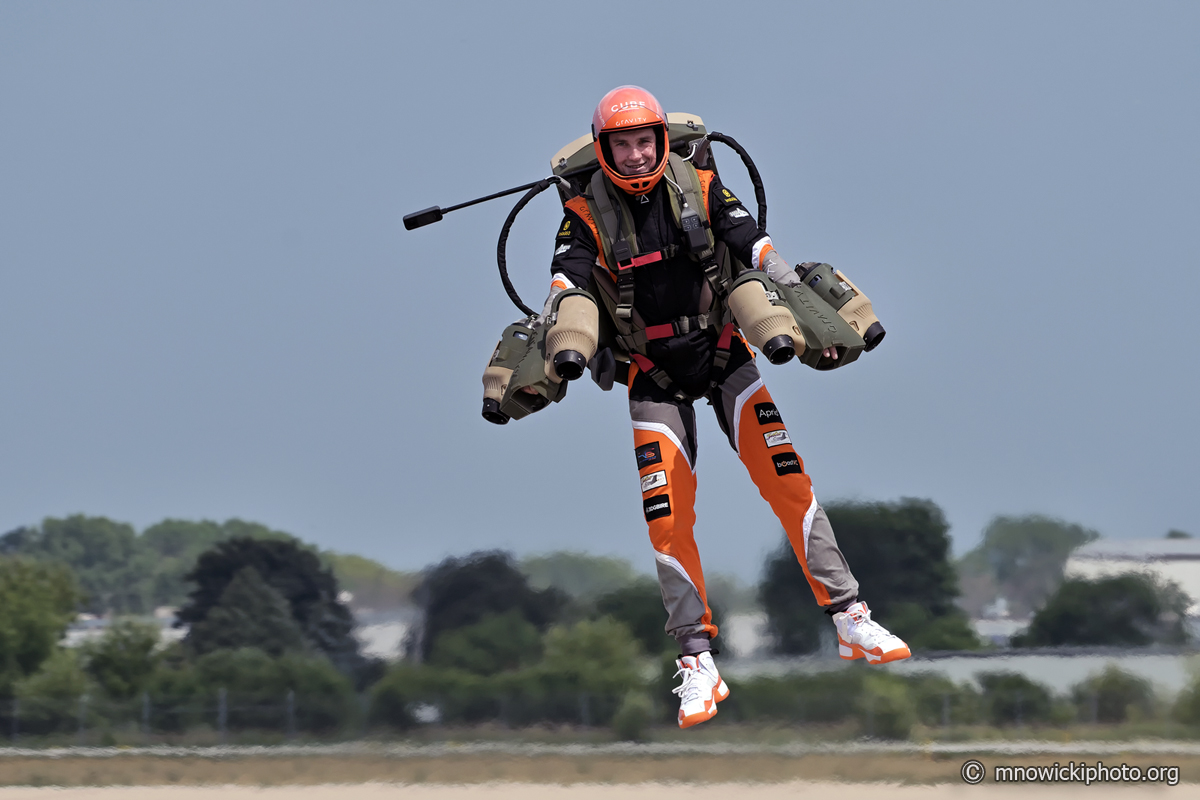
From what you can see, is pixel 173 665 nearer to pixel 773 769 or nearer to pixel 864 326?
pixel 773 769

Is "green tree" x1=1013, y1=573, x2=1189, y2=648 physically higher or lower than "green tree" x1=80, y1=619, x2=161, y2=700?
lower

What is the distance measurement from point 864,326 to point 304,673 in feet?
88.3

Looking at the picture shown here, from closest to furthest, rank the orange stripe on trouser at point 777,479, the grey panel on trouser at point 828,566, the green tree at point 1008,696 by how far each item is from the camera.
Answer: the grey panel on trouser at point 828,566 → the orange stripe on trouser at point 777,479 → the green tree at point 1008,696

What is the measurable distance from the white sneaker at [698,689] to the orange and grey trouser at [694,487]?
87mm

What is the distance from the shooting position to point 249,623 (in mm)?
36219

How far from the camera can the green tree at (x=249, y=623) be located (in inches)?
1378

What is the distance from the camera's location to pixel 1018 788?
88.6 ft

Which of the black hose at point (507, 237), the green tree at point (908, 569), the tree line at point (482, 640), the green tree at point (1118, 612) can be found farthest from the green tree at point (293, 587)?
the black hose at point (507, 237)

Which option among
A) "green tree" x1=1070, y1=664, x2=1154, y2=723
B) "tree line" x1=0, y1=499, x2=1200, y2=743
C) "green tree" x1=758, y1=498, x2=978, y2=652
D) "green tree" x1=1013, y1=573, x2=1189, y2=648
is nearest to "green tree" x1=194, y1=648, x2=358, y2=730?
"tree line" x1=0, y1=499, x2=1200, y2=743

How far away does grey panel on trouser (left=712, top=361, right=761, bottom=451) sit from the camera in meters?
8.64

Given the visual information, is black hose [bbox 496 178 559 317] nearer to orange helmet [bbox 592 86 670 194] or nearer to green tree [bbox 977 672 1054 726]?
orange helmet [bbox 592 86 670 194]

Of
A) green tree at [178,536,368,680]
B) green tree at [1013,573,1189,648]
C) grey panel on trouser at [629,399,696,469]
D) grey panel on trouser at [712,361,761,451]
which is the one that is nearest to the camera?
grey panel on trouser at [629,399,696,469]

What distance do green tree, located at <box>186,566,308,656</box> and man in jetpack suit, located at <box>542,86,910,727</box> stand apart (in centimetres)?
2735

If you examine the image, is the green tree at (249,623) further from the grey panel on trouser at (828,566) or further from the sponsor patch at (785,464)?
the grey panel on trouser at (828,566)
